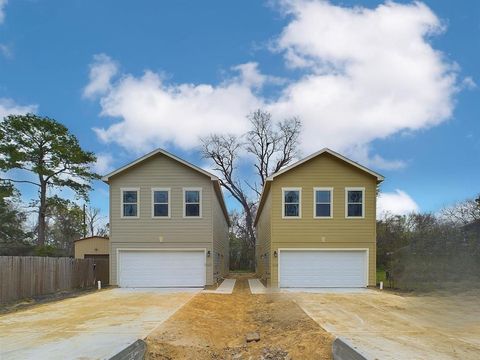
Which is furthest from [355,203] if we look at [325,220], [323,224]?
[323,224]

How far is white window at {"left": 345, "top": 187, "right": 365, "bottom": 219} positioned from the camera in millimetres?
23188

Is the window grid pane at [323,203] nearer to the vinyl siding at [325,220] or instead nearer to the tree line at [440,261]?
the vinyl siding at [325,220]

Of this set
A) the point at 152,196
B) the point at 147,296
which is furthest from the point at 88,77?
the point at 147,296

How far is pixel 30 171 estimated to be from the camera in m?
30.8

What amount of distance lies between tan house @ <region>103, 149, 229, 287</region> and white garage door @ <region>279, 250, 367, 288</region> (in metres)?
3.66

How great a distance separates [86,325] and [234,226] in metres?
40.2

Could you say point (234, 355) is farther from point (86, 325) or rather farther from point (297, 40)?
point (297, 40)

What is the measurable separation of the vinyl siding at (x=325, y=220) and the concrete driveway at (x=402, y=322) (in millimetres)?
3315

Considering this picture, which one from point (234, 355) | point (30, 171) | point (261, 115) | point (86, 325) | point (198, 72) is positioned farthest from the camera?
point (261, 115)

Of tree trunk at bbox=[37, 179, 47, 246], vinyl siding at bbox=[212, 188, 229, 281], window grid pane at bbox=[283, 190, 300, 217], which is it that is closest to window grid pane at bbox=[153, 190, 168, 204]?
vinyl siding at bbox=[212, 188, 229, 281]

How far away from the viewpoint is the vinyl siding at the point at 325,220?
906 inches

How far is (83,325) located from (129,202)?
1258cm

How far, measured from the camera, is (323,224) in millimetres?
23094

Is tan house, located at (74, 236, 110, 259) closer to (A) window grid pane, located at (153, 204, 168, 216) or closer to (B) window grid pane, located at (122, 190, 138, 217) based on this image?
(B) window grid pane, located at (122, 190, 138, 217)
